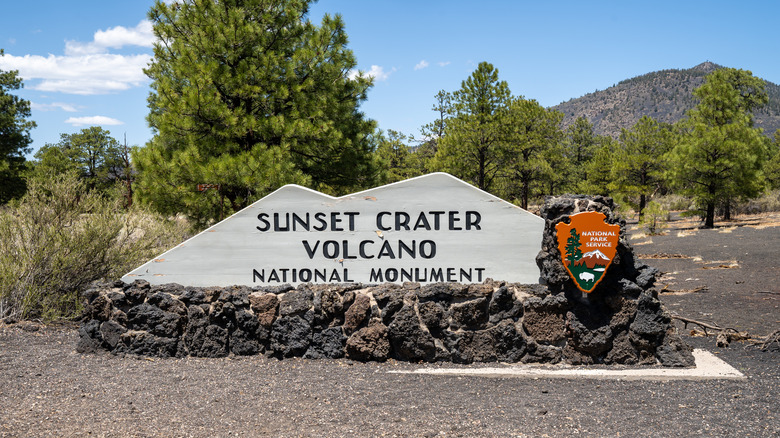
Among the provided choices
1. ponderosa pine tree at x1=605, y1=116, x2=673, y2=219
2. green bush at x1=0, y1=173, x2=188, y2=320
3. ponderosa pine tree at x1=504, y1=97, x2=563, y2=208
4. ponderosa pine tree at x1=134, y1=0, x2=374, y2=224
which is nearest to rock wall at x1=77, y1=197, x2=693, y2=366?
green bush at x1=0, y1=173, x2=188, y2=320

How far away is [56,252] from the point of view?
668cm

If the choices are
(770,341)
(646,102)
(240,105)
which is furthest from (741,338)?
(646,102)

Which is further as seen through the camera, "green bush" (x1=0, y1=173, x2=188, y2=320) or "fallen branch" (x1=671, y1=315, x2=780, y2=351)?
"green bush" (x1=0, y1=173, x2=188, y2=320)

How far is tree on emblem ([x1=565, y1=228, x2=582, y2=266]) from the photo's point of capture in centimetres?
479

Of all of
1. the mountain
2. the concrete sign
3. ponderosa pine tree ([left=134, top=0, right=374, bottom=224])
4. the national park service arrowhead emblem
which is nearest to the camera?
the national park service arrowhead emblem

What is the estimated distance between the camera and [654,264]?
1346 cm

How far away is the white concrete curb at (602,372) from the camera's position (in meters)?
4.50

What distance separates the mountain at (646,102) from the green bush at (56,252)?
137 m

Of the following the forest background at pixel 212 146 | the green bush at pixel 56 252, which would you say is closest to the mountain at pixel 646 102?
the forest background at pixel 212 146

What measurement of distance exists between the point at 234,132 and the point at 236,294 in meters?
5.69

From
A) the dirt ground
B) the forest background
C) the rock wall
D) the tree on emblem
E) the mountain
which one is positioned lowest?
the dirt ground

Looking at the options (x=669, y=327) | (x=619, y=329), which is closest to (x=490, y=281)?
(x=619, y=329)

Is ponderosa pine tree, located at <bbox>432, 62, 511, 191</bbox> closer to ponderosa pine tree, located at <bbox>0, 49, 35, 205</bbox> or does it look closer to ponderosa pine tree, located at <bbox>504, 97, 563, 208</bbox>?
ponderosa pine tree, located at <bbox>504, 97, 563, 208</bbox>

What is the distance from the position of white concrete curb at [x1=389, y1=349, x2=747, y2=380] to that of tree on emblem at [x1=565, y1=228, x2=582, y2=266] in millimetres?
885
